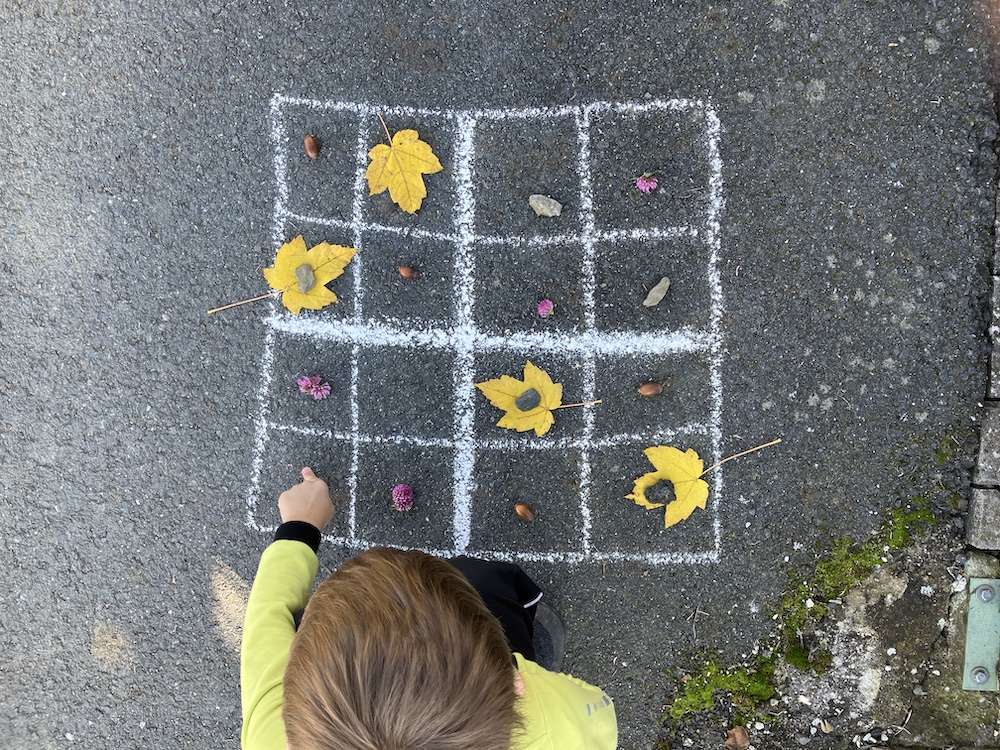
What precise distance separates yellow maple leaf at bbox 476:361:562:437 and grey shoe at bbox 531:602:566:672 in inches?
22.7

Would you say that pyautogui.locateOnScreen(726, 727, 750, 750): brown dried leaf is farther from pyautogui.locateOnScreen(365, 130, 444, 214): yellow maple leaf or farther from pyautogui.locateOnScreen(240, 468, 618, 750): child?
pyautogui.locateOnScreen(365, 130, 444, 214): yellow maple leaf

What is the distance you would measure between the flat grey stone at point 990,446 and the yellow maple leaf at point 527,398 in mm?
1359

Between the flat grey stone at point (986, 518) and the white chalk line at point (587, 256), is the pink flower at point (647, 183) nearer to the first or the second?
the white chalk line at point (587, 256)

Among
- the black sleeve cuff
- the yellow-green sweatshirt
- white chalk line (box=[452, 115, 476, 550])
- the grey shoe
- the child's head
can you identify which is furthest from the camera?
white chalk line (box=[452, 115, 476, 550])

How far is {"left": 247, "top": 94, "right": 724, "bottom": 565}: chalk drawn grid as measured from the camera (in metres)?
2.14

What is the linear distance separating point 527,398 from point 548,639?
76 centimetres

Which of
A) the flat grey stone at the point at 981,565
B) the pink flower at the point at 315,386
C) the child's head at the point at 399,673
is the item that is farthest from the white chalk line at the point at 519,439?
the flat grey stone at the point at 981,565

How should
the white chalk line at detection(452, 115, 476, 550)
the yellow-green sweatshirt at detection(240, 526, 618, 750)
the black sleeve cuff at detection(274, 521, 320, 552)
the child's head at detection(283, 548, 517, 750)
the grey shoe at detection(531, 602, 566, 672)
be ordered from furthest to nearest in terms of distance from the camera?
the white chalk line at detection(452, 115, 476, 550) → the grey shoe at detection(531, 602, 566, 672) → the black sleeve cuff at detection(274, 521, 320, 552) → the yellow-green sweatshirt at detection(240, 526, 618, 750) → the child's head at detection(283, 548, 517, 750)

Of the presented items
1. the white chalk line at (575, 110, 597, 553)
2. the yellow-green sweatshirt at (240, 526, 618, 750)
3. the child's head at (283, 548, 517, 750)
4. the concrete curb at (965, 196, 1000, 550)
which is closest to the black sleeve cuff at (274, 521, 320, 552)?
the yellow-green sweatshirt at (240, 526, 618, 750)

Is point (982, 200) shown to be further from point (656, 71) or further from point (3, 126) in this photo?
point (3, 126)

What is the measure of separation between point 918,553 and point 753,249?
3.69 ft

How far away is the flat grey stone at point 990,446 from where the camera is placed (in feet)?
7.00

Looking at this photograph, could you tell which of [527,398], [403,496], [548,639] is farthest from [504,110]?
[548,639]

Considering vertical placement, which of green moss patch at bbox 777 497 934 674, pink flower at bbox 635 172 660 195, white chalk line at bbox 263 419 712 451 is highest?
pink flower at bbox 635 172 660 195
